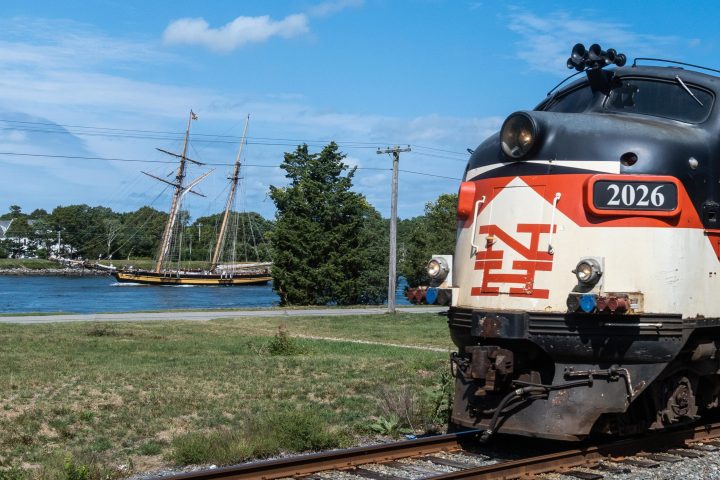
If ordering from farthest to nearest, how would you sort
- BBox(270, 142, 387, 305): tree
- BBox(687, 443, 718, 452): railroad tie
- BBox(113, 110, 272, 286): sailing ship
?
BBox(113, 110, 272, 286): sailing ship → BBox(270, 142, 387, 305): tree → BBox(687, 443, 718, 452): railroad tie

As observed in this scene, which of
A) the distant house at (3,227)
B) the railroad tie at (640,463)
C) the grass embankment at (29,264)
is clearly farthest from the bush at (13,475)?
the distant house at (3,227)

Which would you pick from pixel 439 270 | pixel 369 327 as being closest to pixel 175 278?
pixel 369 327

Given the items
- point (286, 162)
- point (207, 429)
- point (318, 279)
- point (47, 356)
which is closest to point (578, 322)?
point (207, 429)

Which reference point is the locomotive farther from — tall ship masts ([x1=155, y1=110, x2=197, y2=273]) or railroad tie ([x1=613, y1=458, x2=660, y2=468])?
tall ship masts ([x1=155, y1=110, x2=197, y2=273])

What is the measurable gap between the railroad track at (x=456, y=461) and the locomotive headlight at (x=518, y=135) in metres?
2.94

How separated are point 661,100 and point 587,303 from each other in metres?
2.56

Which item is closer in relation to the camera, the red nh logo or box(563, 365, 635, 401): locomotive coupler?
box(563, 365, 635, 401): locomotive coupler

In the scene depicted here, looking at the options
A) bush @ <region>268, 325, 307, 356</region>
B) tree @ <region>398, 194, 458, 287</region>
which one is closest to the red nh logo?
bush @ <region>268, 325, 307, 356</region>

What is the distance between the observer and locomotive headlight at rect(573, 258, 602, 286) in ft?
24.0

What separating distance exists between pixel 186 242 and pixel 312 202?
289ft

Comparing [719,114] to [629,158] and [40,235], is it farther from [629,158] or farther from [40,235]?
[40,235]

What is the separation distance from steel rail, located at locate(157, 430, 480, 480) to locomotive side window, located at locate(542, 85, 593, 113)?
3.77 meters

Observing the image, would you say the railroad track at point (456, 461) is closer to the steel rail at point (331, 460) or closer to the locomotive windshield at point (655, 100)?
the steel rail at point (331, 460)

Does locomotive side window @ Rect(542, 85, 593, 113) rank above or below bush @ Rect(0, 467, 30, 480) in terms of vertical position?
above
